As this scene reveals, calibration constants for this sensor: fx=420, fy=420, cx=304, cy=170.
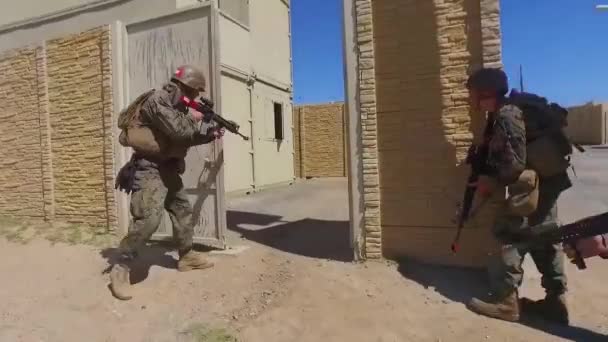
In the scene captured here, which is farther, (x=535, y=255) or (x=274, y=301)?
(x=274, y=301)

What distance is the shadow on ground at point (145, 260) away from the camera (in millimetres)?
4137

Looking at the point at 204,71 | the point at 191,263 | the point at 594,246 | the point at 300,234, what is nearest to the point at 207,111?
the point at 204,71

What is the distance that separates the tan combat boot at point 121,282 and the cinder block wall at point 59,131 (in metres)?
2.13

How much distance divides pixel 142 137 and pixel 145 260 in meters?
1.44

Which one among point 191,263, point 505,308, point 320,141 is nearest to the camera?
point 505,308

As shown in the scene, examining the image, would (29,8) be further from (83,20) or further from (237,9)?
(83,20)

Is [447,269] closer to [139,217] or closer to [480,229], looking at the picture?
[480,229]

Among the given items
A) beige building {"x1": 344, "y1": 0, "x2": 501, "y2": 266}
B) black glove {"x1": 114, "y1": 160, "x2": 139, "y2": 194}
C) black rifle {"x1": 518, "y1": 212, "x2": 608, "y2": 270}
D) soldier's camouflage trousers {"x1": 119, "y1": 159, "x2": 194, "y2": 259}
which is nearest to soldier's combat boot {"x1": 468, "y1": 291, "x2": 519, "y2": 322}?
black rifle {"x1": 518, "y1": 212, "x2": 608, "y2": 270}

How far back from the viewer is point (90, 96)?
5867mm

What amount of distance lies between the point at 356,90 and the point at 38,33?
17.6ft

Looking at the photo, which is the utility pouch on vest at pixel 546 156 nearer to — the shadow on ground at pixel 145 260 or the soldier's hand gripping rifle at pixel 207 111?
the soldier's hand gripping rifle at pixel 207 111

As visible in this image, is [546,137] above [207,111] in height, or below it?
below

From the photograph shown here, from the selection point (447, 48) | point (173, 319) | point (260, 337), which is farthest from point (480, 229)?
point (173, 319)

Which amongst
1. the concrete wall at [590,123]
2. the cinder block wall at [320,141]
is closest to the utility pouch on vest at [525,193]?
the cinder block wall at [320,141]
